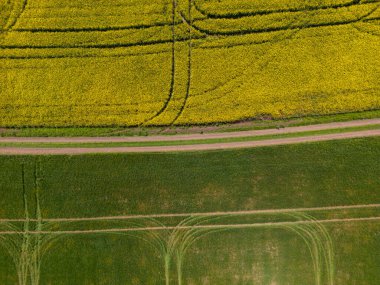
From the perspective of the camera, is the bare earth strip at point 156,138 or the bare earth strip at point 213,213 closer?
the bare earth strip at point 213,213

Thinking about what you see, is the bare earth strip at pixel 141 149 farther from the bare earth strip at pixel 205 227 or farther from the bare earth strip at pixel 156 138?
the bare earth strip at pixel 205 227

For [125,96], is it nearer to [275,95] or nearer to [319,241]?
[275,95]

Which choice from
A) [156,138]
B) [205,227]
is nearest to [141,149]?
[156,138]

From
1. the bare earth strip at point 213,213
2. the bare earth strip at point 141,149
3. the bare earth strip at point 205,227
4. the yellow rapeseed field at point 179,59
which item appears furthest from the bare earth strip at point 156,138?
the bare earth strip at point 205,227

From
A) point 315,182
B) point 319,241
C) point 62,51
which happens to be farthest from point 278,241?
point 62,51

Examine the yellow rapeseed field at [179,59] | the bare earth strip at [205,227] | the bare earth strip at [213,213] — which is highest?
the yellow rapeseed field at [179,59]

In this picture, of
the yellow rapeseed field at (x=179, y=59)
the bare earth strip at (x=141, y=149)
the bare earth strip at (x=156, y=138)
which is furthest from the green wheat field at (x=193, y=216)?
the yellow rapeseed field at (x=179, y=59)

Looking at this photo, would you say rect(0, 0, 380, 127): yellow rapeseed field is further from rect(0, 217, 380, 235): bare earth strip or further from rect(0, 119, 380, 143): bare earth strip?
rect(0, 217, 380, 235): bare earth strip

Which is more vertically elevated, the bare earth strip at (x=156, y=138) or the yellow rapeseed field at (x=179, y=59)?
the yellow rapeseed field at (x=179, y=59)

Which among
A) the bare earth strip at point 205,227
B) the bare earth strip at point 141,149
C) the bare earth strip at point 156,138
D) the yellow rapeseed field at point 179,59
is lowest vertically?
the bare earth strip at point 205,227
